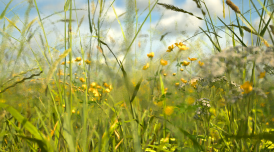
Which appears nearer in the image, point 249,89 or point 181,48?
point 249,89

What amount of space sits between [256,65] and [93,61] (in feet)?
2.43

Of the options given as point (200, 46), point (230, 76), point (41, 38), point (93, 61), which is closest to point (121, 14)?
point (93, 61)

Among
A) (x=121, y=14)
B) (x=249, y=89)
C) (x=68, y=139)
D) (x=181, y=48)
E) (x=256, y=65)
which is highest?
(x=121, y=14)

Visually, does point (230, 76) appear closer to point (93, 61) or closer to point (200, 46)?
point (93, 61)

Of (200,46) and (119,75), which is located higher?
(200,46)

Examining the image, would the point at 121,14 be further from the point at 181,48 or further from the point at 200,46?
the point at 200,46

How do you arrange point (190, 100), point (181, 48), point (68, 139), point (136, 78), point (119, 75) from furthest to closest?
point (190, 100), point (181, 48), point (136, 78), point (119, 75), point (68, 139)

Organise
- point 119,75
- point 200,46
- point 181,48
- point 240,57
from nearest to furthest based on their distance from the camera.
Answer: point 119,75
point 240,57
point 181,48
point 200,46

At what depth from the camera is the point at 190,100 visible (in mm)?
1521

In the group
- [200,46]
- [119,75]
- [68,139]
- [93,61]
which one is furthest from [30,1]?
[200,46]

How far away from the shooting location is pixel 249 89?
2.38 ft

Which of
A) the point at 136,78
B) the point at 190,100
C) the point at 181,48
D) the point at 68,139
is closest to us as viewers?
the point at 68,139

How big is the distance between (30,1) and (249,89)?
1.06 m

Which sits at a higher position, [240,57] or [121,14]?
[121,14]
